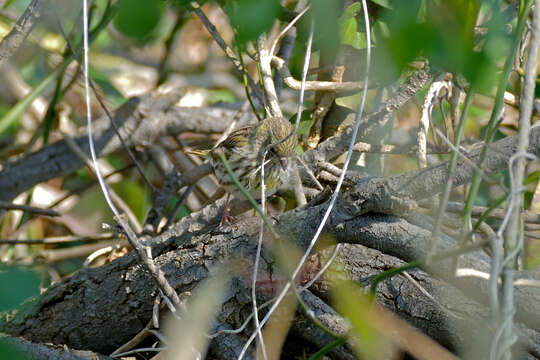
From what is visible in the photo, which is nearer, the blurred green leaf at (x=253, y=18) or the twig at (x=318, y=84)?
the blurred green leaf at (x=253, y=18)

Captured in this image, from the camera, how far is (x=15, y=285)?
36.4 inches

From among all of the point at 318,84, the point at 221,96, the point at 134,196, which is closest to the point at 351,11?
the point at 318,84

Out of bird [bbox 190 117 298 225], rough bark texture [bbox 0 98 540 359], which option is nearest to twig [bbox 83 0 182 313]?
rough bark texture [bbox 0 98 540 359]

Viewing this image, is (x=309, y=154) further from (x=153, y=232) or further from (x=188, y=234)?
(x=153, y=232)

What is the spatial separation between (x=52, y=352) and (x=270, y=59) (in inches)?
43.2

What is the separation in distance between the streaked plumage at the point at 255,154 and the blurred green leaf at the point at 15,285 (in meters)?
1.07

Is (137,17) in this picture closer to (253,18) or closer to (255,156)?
(253,18)

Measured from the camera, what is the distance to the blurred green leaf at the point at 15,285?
3.02 feet

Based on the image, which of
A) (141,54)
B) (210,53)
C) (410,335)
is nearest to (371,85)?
(410,335)

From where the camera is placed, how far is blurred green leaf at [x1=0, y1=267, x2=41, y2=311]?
36.2 inches

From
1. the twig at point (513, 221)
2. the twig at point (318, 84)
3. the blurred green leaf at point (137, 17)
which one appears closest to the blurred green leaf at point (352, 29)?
the twig at point (318, 84)

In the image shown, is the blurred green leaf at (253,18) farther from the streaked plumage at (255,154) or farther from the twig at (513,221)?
the streaked plumage at (255,154)

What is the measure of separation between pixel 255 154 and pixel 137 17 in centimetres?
184

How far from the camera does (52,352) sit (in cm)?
145
